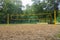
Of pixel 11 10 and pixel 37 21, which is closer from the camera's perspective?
pixel 37 21

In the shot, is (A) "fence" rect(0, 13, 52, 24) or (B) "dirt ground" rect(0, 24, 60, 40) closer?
(B) "dirt ground" rect(0, 24, 60, 40)

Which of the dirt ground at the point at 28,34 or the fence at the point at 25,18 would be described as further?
the fence at the point at 25,18

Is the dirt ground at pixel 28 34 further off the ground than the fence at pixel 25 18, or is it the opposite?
the fence at pixel 25 18

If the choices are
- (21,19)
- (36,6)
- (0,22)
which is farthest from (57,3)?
(0,22)

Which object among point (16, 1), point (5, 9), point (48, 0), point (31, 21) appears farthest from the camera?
point (16, 1)

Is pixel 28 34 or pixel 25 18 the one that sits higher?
pixel 25 18

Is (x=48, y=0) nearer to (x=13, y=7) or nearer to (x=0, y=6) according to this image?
(x=13, y=7)

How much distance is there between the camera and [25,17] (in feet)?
76.4

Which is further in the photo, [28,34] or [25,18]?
[25,18]

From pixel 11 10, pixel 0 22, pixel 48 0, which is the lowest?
pixel 0 22

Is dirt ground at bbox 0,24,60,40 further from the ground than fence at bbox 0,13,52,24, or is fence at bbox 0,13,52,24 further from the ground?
fence at bbox 0,13,52,24

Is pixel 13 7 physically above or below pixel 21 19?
above

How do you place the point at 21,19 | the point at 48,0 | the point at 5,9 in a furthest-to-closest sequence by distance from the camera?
the point at 48,0 < the point at 5,9 < the point at 21,19

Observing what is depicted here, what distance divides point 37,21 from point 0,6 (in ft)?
26.2
